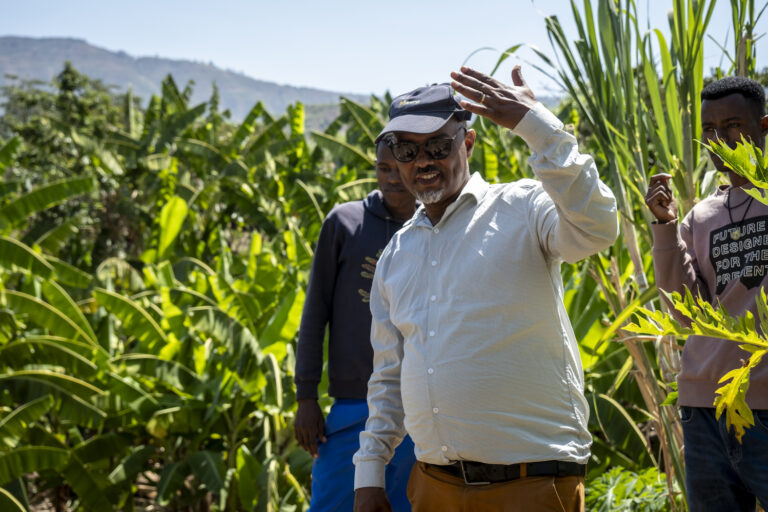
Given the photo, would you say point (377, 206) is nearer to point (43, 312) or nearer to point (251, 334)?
point (251, 334)

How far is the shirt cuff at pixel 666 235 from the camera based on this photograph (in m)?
2.14

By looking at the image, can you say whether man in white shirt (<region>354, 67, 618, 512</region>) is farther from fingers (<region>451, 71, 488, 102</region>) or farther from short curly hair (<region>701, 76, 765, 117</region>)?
short curly hair (<region>701, 76, 765, 117</region>)

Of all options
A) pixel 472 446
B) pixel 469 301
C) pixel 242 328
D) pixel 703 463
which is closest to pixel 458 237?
pixel 469 301

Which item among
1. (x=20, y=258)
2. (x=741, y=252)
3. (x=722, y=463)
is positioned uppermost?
(x=741, y=252)

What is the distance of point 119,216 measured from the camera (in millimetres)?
12031

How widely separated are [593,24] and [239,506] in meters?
4.61

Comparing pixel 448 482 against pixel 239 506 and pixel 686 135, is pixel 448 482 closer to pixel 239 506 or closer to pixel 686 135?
pixel 686 135

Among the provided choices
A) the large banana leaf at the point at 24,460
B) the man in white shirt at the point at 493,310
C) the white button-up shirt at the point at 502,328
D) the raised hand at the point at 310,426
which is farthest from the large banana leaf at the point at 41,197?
the white button-up shirt at the point at 502,328

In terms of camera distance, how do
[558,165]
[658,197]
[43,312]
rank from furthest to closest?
[43,312] < [658,197] < [558,165]

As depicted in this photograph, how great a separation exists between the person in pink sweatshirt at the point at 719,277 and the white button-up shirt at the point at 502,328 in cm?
37

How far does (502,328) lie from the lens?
195cm

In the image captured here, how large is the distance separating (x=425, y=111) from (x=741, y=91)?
2.86 feet

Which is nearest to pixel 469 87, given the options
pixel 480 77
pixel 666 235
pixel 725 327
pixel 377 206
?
pixel 480 77

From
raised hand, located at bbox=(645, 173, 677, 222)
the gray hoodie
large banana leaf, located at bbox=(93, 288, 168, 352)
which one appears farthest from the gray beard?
large banana leaf, located at bbox=(93, 288, 168, 352)
